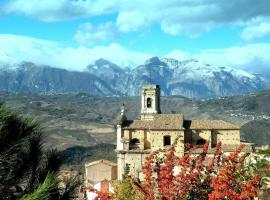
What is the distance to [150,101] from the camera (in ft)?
263

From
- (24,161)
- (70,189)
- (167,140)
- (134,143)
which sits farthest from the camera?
(134,143)

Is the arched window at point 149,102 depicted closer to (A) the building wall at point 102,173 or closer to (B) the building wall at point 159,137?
(A) the building wall at point 102,173

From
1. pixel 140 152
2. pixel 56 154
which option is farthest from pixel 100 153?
pixel 56 154

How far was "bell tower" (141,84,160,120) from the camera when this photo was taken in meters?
78.9

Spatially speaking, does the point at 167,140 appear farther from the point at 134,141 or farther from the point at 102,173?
the point at 102,173

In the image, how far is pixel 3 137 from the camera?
13289mm

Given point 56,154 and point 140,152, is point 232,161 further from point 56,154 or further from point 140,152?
point 140,152

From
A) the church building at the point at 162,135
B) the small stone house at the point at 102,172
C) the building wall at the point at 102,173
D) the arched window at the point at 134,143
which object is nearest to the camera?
the church building at the point at 162,135

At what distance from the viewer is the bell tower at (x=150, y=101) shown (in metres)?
78.9

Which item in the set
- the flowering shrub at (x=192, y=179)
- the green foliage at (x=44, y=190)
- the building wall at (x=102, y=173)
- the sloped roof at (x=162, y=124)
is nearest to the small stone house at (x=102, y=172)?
the building wall at (x=102, y=173)

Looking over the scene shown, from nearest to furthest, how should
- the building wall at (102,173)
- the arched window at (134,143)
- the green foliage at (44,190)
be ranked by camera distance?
the green foliage at (44,190) → the arched window at (134,143) → the building wall at (102,173)

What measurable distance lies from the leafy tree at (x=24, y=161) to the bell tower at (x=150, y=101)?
62850mm

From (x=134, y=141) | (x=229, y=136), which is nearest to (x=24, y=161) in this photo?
(x=134, y=141)

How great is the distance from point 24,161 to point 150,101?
6562 cm
